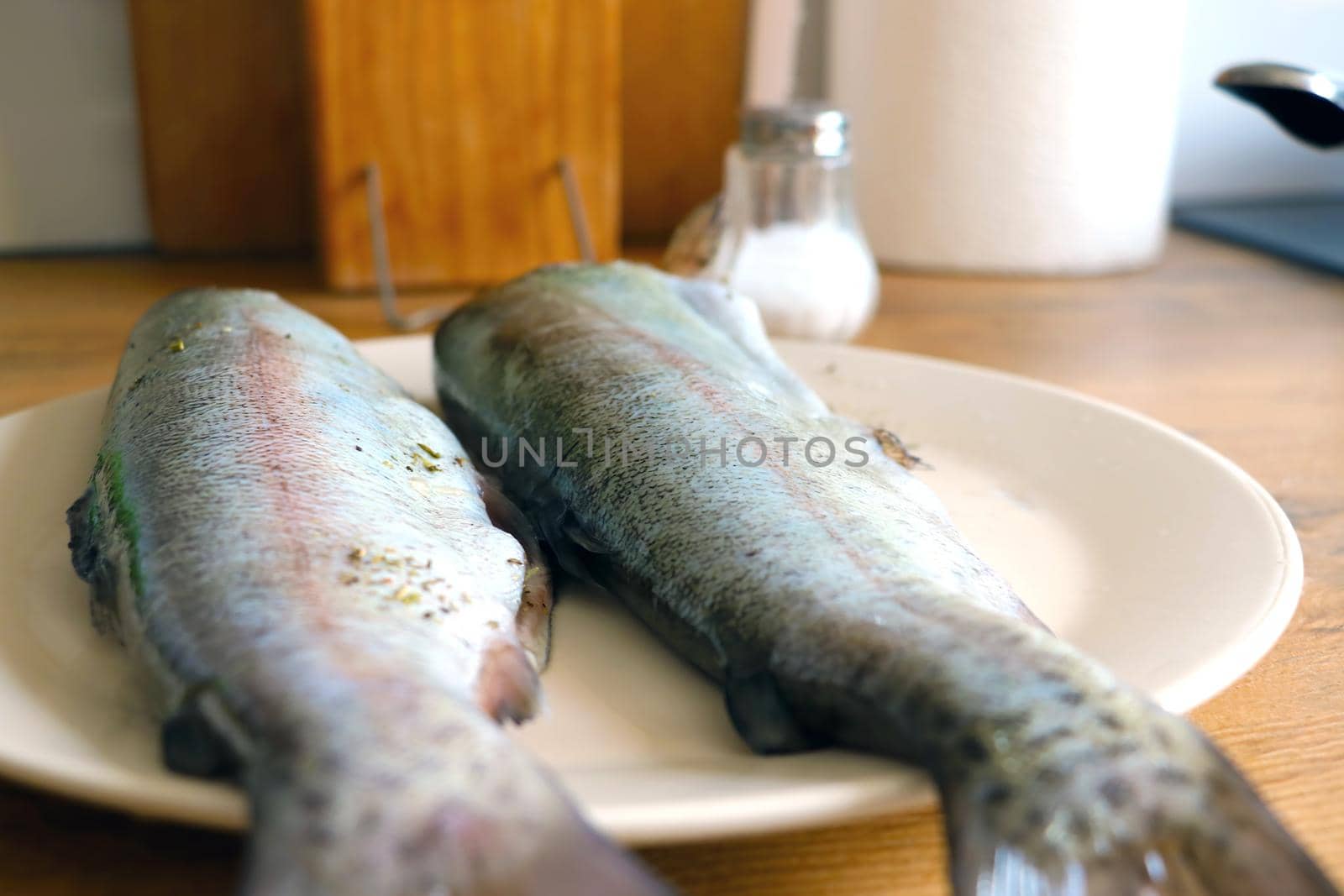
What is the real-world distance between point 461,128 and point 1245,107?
1248 mm

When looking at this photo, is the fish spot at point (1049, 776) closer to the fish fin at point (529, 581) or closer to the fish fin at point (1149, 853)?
the fish fin at point (1149, 853)

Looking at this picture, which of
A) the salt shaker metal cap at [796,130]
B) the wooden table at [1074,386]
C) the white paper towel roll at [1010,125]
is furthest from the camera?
the white paper towel roll at [1010,125]

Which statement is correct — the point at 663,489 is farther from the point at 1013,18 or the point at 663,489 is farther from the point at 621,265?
the point at 1013,18

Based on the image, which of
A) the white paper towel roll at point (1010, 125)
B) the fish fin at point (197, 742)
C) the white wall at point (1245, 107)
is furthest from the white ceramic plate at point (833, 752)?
the white wall at point (1245, 107)

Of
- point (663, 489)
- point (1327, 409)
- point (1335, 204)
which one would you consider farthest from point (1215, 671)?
point (1335, 204)

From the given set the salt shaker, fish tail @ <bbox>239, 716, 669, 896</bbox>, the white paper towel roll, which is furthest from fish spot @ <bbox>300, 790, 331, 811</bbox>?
the white paper towel roll

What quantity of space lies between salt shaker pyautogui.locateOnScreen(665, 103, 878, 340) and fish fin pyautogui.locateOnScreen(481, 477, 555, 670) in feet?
1.79

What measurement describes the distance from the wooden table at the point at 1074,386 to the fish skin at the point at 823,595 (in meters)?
0.06

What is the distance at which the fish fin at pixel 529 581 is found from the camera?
0.52 meters

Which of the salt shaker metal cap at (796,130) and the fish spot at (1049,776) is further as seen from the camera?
the salt shaker metal cap at (796,130)

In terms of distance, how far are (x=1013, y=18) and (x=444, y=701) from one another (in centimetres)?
121

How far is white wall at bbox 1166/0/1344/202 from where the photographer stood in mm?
1769

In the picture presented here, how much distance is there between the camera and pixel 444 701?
1.20ft

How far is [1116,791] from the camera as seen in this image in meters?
0.34
